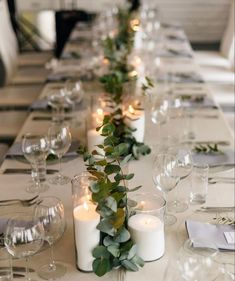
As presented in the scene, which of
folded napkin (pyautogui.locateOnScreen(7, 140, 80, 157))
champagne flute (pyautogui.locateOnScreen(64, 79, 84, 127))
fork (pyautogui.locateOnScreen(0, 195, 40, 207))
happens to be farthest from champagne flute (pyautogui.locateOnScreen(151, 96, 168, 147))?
fork (pyautogui.locateOnScreen(0, 195, 40, 207))

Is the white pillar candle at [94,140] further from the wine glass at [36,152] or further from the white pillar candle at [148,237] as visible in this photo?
the white pillar candle at [148,237]

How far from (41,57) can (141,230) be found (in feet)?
11.6

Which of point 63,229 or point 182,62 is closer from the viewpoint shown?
point 63,229

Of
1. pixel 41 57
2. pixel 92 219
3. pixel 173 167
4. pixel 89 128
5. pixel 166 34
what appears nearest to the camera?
pixel 92 219

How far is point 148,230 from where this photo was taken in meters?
1.18

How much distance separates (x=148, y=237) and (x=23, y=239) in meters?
0.29

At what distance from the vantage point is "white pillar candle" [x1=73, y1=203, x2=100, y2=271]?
3.74 ft

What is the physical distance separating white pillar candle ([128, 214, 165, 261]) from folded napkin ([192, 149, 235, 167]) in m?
0.59

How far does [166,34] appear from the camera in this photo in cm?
411

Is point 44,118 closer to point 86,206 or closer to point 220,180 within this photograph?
point 220,180

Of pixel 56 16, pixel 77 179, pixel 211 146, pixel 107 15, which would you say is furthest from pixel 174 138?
pixel 56 16

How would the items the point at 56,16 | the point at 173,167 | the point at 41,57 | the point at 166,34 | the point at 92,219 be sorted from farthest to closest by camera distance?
the point at 56,16
the point at 41,57
the point at 166,34
the point at 173,167
the point at 92,219

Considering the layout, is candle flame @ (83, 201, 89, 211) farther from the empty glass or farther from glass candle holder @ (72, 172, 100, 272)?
the empty glass

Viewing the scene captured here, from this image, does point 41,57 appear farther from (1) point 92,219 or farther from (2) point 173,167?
(1) point 92,219
